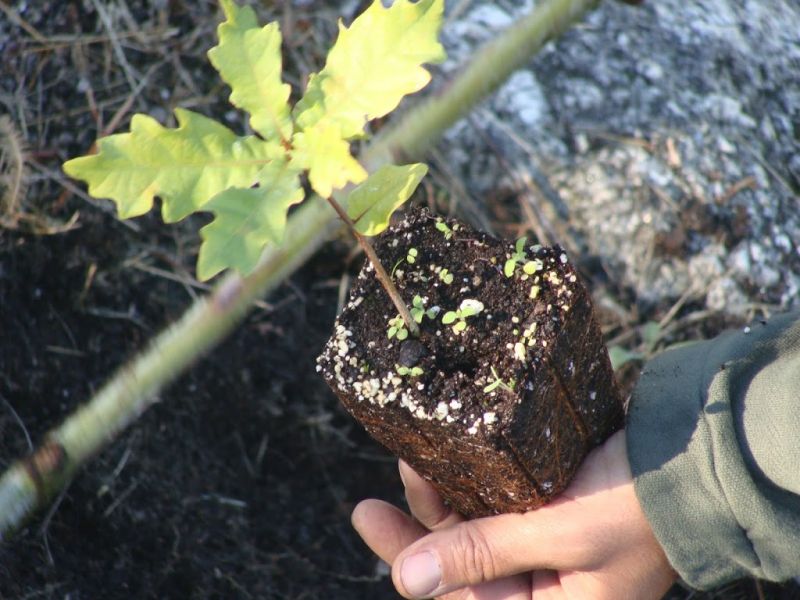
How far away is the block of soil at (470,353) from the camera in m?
0.96

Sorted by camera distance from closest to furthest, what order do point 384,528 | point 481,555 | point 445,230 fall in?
point 445,230, point 481,555, point 384,528

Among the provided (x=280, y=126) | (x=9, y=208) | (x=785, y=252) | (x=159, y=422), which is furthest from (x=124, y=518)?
(x=785, y=252)

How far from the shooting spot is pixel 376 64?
741 millimetres

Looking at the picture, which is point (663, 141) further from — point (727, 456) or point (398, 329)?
point (398, 329)

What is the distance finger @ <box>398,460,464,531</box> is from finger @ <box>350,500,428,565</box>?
0.13 feet

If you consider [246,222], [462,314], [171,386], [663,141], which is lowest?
[663,141]

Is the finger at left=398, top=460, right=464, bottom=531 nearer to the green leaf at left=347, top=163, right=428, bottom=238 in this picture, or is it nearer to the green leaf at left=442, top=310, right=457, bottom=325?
the green leaf at left=442, top=310, right=457, bottom=325

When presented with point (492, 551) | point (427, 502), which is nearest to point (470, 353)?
point (492, 551)

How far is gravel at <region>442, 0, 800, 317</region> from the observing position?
176cm

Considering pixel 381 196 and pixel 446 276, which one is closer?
pixel 381 196

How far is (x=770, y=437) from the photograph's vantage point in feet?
3.46

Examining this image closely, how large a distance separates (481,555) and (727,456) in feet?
1.27

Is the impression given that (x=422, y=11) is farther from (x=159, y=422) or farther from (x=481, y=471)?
(x=159, y=422)

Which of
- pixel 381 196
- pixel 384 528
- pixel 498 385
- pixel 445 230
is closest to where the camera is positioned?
pixel 381 196
